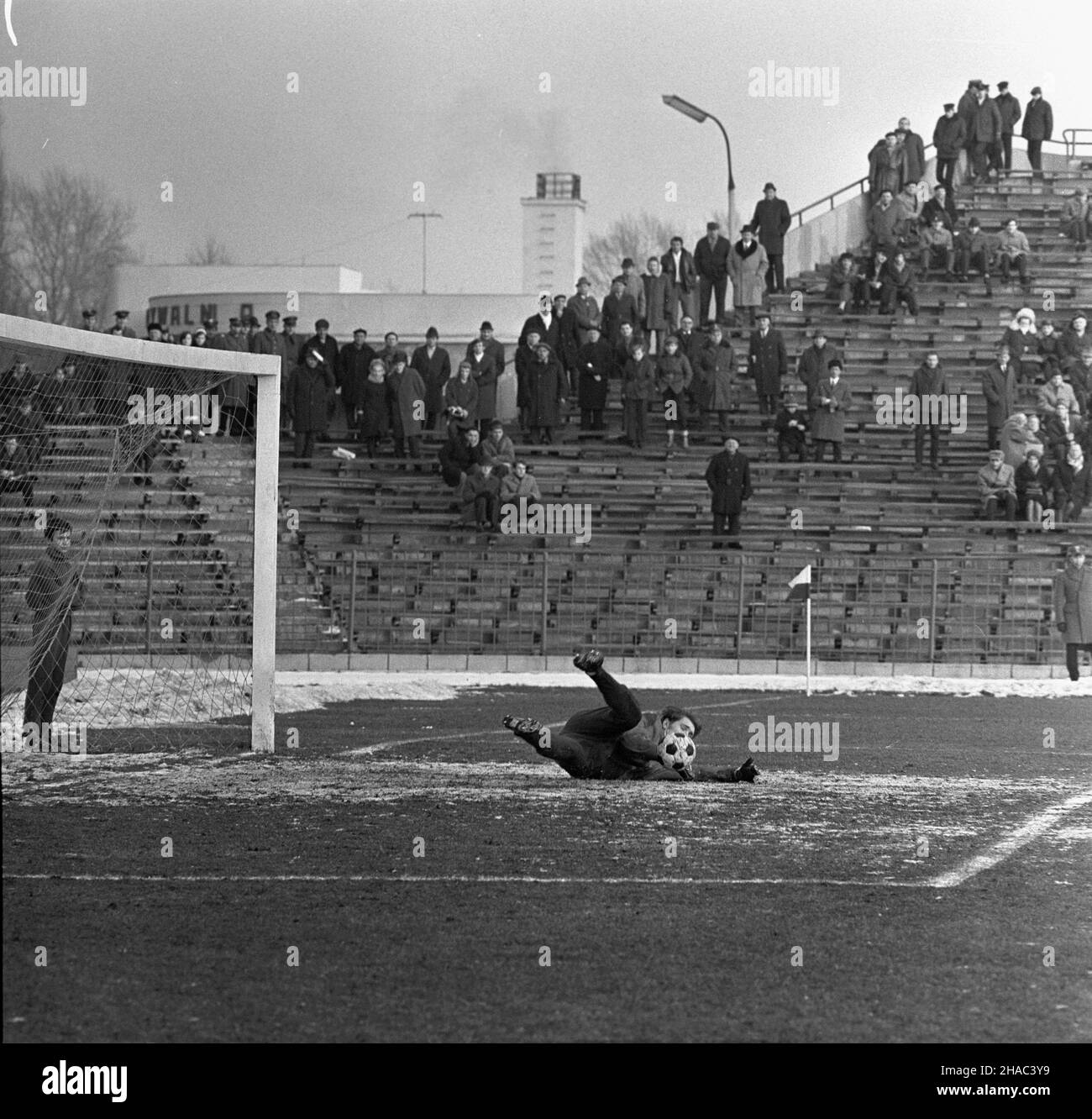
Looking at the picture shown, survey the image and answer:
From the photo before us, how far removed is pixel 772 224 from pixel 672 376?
549 cm

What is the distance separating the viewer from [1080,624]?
25.4 metres

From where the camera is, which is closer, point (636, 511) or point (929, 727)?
point (929, 727)

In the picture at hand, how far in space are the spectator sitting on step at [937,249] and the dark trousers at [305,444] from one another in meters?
13.7

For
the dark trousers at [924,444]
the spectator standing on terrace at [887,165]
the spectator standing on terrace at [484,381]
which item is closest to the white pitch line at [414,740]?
the spectator standing on terrace at [484,381]

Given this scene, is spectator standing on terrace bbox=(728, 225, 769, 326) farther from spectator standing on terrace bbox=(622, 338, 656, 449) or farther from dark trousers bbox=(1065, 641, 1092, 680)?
dark trousers bbox=(1065, 641, 1092, 680)

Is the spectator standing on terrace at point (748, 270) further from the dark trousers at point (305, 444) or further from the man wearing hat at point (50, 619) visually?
the man wearing hat at point (50, 619)

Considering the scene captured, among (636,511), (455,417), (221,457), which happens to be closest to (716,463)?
(636,511)

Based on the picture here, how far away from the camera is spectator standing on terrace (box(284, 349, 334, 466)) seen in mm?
31375

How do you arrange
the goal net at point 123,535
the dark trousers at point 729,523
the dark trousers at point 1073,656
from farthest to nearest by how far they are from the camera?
1. the dark trousers at point 729,523
2. the dark trousers at point 1073,656
3. the goal net at point 123,535

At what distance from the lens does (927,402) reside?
31.7 metres

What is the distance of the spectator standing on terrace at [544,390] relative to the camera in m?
32.2
